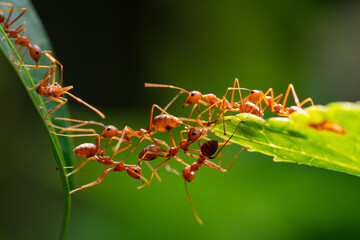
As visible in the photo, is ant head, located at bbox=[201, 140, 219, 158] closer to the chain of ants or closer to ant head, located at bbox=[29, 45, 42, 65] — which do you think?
the chain of ants

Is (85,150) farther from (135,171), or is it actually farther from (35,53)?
(35,53)

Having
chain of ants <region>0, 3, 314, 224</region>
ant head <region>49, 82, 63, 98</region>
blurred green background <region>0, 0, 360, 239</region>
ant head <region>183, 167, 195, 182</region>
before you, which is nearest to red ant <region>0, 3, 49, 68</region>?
chain of ants <region>0, 3, 314, 224</region>

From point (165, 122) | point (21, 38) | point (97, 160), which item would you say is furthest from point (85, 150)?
point (21, 38)

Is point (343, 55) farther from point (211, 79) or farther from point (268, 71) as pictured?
point (211, 79)

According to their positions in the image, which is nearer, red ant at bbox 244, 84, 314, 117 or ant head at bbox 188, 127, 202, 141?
ant head at bbox 188, 127, 202, 141

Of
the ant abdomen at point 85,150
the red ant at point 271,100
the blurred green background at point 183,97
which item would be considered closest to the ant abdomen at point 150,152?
the ant abdomen at point 85,150

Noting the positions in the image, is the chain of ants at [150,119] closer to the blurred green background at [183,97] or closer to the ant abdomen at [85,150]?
the ant abdomen at [85,150]
